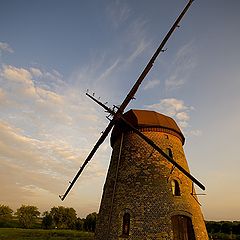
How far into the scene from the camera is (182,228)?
11.3m

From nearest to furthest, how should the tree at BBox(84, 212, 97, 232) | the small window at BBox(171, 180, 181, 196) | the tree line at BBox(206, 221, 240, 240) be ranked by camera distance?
the small window at BBox(171, 180, 181, 196), the tree line at BBox(206, 221, 240, 240), the tree at BBox(84, 212, 97, 232)

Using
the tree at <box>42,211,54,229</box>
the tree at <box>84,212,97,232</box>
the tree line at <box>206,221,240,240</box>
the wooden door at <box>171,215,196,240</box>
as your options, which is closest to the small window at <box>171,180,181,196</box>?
the wooden door at <box>171,215,196,240</box>

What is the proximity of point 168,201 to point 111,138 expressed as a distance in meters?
5.71

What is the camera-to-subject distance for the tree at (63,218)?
60.1m

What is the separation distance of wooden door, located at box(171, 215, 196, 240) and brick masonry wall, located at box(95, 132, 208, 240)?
232 mm

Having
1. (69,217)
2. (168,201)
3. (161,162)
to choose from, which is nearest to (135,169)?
(161,162)

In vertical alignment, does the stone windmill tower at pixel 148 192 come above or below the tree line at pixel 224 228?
below

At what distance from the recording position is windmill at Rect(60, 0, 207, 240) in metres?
11.1

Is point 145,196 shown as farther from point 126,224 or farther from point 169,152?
point 169,152

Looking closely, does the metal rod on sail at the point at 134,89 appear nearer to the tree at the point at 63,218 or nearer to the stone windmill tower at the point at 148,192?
the stone windmill tower at the point at 148,192

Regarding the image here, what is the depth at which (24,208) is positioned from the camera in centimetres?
6366

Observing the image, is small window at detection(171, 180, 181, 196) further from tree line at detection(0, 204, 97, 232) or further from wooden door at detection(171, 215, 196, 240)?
tree line at detection(0, 204, 97, 232)

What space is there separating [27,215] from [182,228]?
6178 cm

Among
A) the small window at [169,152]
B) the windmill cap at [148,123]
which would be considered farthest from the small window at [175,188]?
the windmill cap at [148,123]
